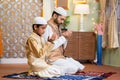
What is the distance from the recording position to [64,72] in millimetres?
4797

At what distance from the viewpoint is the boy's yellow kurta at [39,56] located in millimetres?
4414

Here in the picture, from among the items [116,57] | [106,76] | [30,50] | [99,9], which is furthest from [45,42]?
[99,9]

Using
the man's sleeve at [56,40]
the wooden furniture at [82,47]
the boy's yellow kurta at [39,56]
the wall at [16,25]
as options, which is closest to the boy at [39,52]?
the boy's yellow kurta at [39,56]

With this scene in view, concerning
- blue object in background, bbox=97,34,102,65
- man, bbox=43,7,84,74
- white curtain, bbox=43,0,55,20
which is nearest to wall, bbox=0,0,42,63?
white curtain, bbox=43,0,55,20

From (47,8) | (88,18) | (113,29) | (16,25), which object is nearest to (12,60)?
(16,25)

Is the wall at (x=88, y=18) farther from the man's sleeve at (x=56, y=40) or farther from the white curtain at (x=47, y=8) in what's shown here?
the man's sleeve at (x=56, y=40)

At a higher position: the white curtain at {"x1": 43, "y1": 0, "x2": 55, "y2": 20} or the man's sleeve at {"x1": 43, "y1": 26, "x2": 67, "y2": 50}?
the white curtain at {"x1": 43, "y1": 0, "x2": 55, "y2": 20}

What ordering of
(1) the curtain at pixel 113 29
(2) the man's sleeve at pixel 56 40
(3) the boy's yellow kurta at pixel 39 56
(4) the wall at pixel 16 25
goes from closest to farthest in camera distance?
(3) the boy's yellow kurta at pixel 39 56, (2) the man's sleeve at pixel 56 40, (1) the curtain at pixel 113 29, (4) the wall at pixel 16 25

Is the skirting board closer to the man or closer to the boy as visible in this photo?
the man

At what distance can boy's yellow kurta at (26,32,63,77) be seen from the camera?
4.41 metres

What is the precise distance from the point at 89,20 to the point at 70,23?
0.51 m

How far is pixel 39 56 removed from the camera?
445 cm

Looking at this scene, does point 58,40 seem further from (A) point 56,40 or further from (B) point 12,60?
(B) point 12,60

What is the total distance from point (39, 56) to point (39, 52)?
0.08 meters
